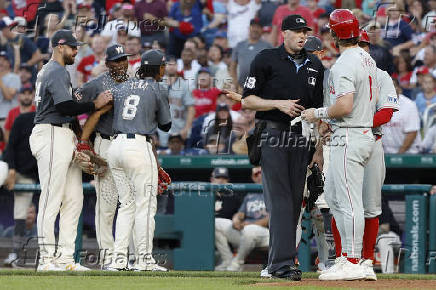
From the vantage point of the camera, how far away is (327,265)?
8.81 m

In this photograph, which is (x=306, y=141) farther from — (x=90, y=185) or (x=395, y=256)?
(x=90, y=185)

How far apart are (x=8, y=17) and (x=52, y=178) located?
7.28 metres

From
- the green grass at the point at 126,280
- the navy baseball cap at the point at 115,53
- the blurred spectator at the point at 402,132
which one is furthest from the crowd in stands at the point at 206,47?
the green grass at the point at 126,280

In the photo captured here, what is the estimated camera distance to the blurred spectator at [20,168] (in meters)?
10.4

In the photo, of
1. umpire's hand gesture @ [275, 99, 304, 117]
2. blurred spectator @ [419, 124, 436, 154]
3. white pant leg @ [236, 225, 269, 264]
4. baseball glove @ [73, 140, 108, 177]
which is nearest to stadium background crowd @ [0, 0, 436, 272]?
blurred spectator @ [419, 124, 436, 154]

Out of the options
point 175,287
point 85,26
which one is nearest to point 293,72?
point 175,287

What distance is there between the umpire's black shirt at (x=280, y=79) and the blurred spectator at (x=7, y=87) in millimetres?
6700

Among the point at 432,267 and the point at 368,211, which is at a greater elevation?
the point at 368,211

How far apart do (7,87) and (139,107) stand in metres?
5.51

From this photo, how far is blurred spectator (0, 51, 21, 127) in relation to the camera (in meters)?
13.4

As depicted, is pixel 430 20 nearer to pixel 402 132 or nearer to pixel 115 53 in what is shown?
pixel 402 132

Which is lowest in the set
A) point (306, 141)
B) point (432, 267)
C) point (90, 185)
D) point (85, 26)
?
point (432, 267)

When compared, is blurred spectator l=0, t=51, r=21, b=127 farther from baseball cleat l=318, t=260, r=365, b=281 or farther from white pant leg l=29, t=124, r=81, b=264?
baseball cleat l=318, t=260, r=365, b=281

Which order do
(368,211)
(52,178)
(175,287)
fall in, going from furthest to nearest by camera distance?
(52,178), (368,211), (175,287)
